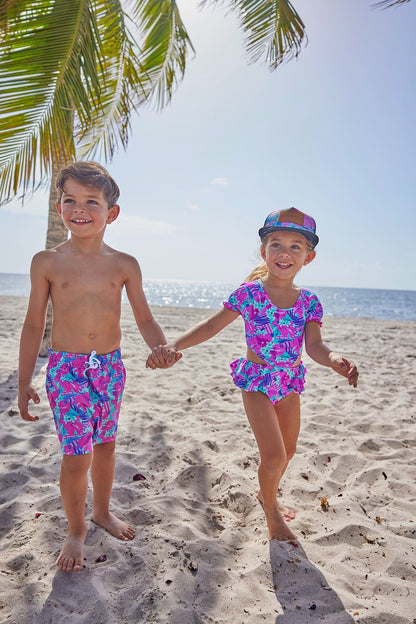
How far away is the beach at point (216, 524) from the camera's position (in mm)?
1793

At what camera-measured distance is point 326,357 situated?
230cm

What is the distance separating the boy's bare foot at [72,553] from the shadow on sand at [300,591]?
0.92 m

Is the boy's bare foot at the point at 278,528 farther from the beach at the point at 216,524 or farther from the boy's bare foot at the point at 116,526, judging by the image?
the boy's bare foot at the point at 116,526

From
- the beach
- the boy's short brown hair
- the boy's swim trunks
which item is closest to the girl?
the beach

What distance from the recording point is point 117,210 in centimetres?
226

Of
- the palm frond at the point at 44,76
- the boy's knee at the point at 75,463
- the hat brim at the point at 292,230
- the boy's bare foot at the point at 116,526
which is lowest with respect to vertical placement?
the boy's bare foot at the point at 116,526

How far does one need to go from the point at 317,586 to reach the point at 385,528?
0.71 m

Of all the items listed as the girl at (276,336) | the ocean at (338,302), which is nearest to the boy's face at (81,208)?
the girl at (276,336)

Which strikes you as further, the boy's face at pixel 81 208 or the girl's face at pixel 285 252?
the girl's face at pixel 285 252

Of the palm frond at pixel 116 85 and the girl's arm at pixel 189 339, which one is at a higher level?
the palm frond at pixel 116 85

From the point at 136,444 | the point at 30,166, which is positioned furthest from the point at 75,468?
the point at 30,166

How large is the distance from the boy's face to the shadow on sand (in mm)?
1876

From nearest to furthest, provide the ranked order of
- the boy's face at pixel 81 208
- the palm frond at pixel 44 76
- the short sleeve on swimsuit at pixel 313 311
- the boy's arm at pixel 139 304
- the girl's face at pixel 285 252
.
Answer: the boy's face at pixel 81 208
the boy's arm at pixel 139 304
the girl's face at pixel 285 252
the short sleeve on swimsuit at pixel 313 311
the palm frond at pixel 44 76

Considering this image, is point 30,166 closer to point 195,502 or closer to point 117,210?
point 117,210
